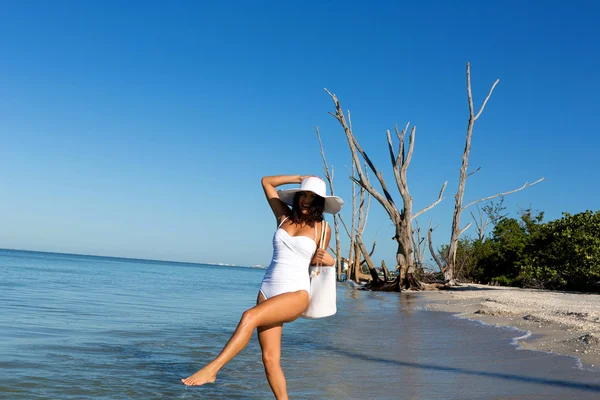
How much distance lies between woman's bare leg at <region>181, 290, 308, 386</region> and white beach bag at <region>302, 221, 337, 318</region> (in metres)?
0.10

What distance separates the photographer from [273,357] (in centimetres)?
386

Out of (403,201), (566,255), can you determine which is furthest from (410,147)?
(566,255)

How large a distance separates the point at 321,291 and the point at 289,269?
32cm

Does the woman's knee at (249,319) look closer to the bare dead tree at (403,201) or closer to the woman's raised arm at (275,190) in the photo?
the woman's raised arm at (275,190)

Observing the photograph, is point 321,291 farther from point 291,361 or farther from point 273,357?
point 291,361

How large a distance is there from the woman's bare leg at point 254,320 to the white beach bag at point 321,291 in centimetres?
10

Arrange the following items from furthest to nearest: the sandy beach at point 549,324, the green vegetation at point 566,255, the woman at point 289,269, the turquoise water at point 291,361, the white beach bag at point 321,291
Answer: the green vegetation at point 566,255, the sandy beach at point 549,324, the turquoise water at point 291,361, the white beach bag at point 321,291, the woman at point 289,269

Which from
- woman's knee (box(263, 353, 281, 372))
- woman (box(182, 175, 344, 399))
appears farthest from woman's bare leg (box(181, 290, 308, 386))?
woman's knee (box(263, 353, 281, 372))

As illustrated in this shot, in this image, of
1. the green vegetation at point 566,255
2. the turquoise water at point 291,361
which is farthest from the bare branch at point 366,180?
the turquoise water at point 291,361

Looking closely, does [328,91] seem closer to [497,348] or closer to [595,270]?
[595,270]

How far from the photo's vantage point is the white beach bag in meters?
3.92

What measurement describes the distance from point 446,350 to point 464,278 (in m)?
30.3

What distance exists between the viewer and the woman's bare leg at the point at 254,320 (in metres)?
3.43

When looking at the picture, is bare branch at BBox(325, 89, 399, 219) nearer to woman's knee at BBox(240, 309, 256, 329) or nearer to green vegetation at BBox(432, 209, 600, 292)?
green vegetation at BBox(432, 209, 600, 292)
